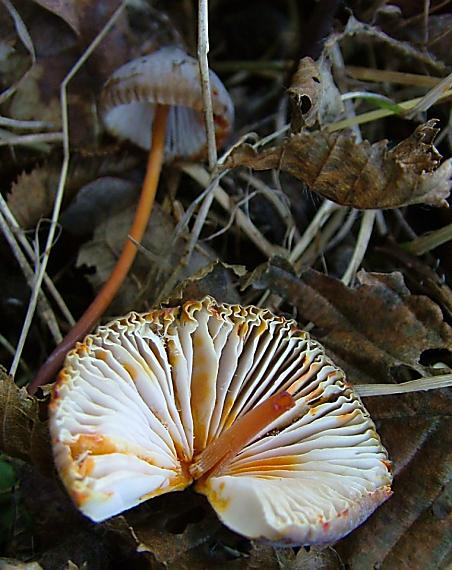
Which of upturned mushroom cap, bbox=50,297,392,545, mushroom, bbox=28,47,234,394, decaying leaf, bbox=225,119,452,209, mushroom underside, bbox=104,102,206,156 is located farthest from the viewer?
mushroom underside, bbox=104,102,206,156

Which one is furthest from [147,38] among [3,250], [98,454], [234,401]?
[98,454]

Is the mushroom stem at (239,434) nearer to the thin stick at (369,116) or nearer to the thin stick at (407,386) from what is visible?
the thin stick at (407,386)

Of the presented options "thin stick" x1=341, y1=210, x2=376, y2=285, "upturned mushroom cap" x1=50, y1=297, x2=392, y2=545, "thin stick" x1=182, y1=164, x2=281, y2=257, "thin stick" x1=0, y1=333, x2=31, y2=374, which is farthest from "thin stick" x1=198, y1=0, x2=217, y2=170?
"thin stick" x1=0, y1=333, x2=31, y2=374

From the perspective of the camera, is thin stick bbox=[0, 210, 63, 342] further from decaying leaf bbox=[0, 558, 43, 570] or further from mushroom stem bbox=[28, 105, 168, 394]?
decaying leaf bbox=[0, 558, 43, 570]

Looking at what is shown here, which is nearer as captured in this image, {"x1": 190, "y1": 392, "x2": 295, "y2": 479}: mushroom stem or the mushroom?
{"x1": 190, "y1": 392, "x2": 295, "y2": 479}: mushroom stem

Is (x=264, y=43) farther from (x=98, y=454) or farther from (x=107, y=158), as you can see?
(x=98, y=454)

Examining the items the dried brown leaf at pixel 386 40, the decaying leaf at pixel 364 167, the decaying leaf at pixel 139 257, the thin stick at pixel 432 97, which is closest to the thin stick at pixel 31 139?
the decaying leaf at pixel 139 257

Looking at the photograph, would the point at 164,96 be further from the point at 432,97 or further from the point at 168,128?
the point at 432,97
